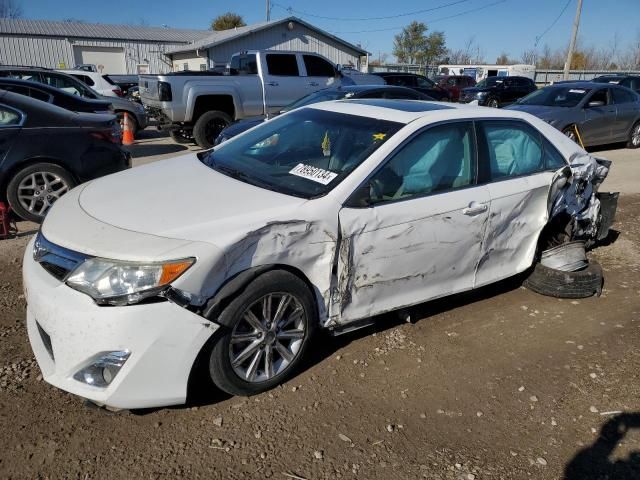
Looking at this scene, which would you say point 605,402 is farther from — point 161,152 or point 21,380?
point 161,152

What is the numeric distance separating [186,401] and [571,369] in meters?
2.50

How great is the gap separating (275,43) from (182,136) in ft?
74.3

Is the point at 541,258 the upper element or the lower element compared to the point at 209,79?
lower

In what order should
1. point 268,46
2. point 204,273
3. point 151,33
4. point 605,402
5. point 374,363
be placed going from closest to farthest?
point 204,273 < point 605,402 < point 374,363 < point 268,46 < point 151,33

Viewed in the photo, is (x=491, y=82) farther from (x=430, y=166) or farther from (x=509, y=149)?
(x=430, y=166)

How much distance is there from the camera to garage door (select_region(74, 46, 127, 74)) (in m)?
38.2

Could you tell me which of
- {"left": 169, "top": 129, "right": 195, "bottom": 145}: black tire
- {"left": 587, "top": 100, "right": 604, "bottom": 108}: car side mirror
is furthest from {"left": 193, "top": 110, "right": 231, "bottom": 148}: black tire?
{"left": 587, "top": 100, "right": 604, "bottom": 108}: car side mirror

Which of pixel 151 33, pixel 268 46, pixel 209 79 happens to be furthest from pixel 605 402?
pixel 151 33

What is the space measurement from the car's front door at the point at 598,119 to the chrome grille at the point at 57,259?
11034mm

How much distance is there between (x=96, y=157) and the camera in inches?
238

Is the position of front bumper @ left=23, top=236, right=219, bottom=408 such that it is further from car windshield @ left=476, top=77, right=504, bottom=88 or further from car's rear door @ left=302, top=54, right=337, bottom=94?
car windshield @ left=476, top=77, right=504, bottom=88

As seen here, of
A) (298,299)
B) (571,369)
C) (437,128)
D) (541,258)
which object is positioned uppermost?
(437,128)

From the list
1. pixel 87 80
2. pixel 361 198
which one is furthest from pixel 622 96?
pixel 87 80

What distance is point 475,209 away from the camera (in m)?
3.65
